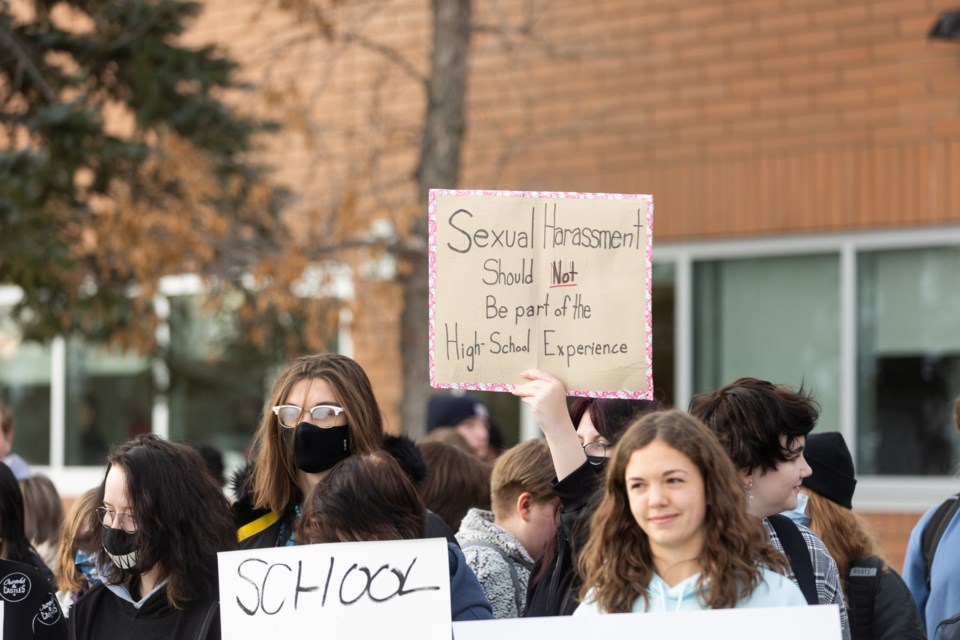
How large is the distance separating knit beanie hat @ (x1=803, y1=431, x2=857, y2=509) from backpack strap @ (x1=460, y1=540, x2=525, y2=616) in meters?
0.94

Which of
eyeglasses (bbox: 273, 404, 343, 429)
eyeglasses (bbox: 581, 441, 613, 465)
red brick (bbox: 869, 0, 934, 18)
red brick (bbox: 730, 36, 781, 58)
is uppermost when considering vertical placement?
red brick (bbox: 869, 0, 934, 18)

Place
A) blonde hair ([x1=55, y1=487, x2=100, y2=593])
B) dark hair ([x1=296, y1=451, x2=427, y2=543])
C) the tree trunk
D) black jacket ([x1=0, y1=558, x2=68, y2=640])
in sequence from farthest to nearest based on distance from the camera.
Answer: the tree trunk → blonde hair ([x1=55, y1=487, x2=100, y2=593]) → black jacket ([x1=0, y1=558, x2=68, y2=640]) → dark hair ([x1=296, y1=451, x2=427, y2=543])

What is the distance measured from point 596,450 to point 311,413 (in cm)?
82

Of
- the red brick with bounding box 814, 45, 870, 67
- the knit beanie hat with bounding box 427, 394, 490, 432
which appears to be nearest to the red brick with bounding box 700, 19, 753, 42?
the red brick with bounding box 814, 45, 870, 67

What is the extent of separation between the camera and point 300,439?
→ 3791 millimetres

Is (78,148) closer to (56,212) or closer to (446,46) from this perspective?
(56,212)

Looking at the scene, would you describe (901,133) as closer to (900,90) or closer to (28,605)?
(900,90)

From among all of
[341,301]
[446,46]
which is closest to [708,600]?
[341,301]

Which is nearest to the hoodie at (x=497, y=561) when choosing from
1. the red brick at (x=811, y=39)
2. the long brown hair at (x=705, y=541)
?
the long brown hair at (x=705, y=541)

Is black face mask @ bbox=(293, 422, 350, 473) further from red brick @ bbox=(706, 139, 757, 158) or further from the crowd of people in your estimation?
red brick @ bbox=(706, 139, 757, 158)

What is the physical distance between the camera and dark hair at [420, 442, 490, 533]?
487 centimetres

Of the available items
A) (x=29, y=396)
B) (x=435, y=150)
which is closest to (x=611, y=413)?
(x=435, y=150)

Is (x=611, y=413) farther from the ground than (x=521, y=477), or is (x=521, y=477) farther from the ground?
(x=611, y=413)

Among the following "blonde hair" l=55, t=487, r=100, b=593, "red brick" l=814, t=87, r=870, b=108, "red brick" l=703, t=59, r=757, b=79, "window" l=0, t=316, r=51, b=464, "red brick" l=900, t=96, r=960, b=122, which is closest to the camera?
"blonde hair" l=55, t=487, r=100, b=593
